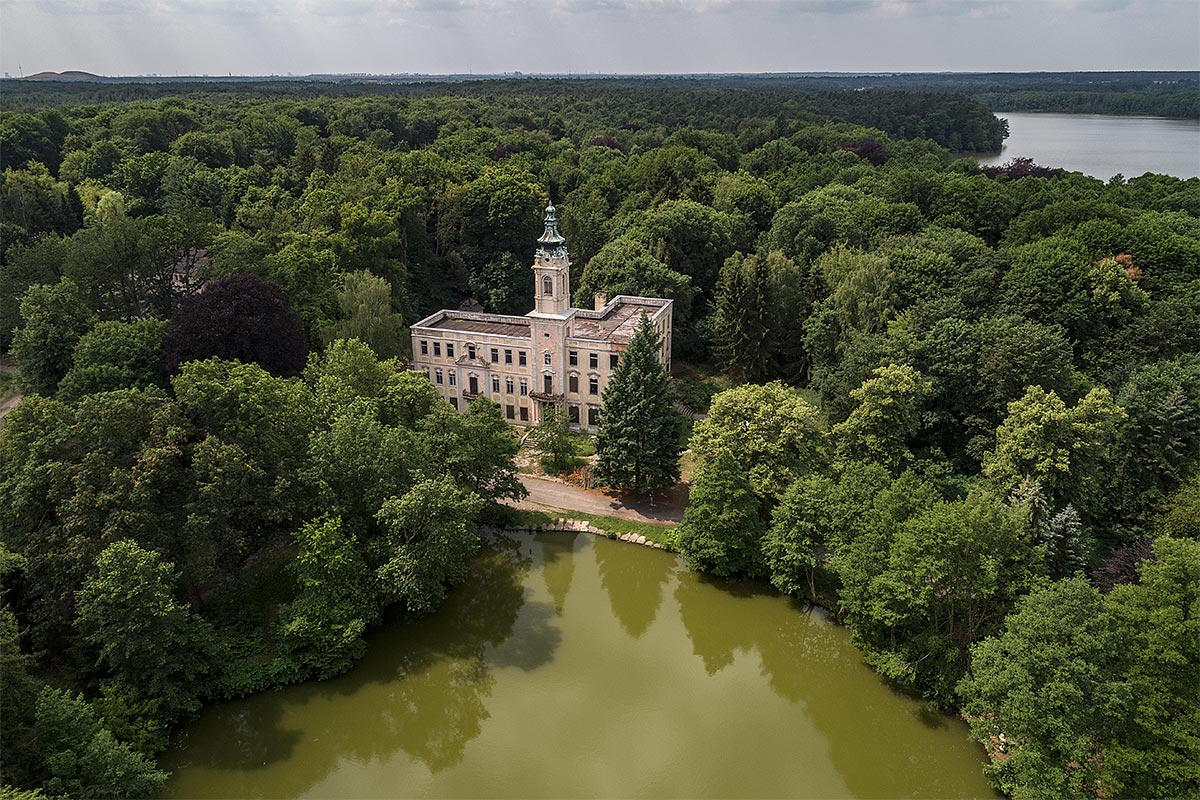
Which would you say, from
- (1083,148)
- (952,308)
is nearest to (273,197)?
(952,308)

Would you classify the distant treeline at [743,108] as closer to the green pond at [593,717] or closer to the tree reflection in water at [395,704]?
the green pond at [593,717]

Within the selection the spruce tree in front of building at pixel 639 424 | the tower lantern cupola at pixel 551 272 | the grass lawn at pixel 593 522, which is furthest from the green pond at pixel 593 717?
the tower lantern cupola at pixel 551 272

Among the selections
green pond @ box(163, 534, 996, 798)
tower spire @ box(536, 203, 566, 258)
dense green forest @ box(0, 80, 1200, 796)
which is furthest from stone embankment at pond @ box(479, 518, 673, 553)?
tower spire @ box(536, 203, 566, 258)

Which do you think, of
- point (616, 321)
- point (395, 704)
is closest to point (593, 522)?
point (395, 704)

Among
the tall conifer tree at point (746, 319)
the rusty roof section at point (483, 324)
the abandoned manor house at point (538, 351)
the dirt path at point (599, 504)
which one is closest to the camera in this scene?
the dirt path at point (599, 504)

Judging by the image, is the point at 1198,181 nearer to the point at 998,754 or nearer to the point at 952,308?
the point at 952,308

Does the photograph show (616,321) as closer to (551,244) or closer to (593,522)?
(551,244)
